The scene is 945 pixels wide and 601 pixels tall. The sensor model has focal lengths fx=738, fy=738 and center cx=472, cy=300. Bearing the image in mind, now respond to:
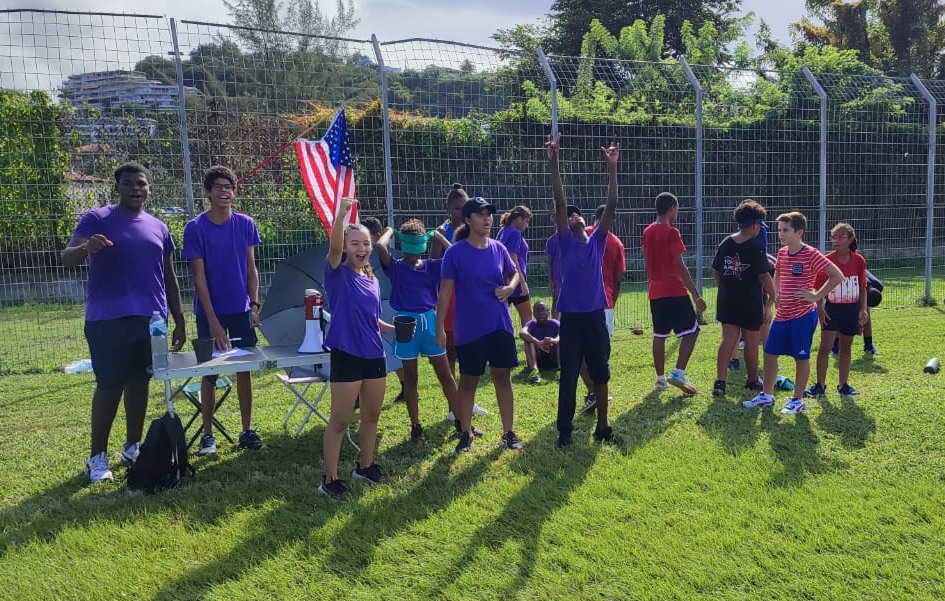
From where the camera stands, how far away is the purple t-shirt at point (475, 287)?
5281mm

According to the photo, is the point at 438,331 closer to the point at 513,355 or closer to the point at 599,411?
the point at 513,355

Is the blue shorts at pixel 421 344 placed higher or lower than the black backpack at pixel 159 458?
higher

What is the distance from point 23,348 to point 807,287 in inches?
392

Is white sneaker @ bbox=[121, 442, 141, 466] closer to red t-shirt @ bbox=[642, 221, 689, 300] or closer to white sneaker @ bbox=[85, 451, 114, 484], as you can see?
white sneaker @ bbox=[85, 451, 114, 484]

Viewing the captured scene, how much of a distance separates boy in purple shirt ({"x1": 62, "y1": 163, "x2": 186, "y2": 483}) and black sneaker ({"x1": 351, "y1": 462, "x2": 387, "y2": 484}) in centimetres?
175

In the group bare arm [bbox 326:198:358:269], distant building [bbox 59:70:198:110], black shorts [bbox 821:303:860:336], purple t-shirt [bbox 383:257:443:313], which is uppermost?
distant building [bbox 59:70:198:110]

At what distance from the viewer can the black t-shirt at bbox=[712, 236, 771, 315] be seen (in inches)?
264

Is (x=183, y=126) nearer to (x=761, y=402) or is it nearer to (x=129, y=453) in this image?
(x=129, y=453)

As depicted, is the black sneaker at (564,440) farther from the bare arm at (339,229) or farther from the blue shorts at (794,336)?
the bare arm at (339,229)

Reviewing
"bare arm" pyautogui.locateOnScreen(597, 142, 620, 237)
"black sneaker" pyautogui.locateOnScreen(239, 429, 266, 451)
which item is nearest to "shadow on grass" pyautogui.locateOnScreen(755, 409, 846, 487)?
"bare arm" pyautogui.locateOnScreen(597, 142, 620, 237)

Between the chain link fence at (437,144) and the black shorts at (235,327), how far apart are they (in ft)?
10.5

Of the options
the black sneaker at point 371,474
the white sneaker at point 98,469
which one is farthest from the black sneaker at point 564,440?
the white sneaker at point 98,469

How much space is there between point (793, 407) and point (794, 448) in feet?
3.25

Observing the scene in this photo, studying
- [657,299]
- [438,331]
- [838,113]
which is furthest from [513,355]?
[838,113]
